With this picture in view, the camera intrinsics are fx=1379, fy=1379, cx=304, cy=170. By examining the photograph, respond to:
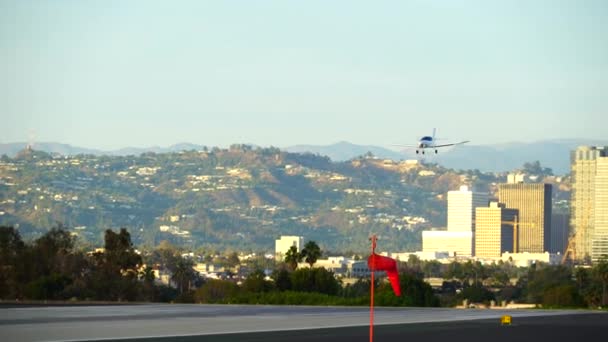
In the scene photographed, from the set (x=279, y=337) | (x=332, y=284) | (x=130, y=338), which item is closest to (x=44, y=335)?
(x=130, y=338)

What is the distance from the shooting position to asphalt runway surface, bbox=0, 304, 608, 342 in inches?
1624

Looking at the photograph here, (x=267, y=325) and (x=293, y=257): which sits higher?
(x=293, y=257)

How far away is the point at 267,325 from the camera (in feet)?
157

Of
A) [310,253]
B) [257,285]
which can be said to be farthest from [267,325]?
[310,253]

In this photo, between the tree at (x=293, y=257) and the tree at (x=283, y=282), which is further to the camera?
the tree at (x=293, y=257)

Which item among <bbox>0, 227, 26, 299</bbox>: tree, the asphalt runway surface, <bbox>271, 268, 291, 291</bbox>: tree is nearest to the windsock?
the asphalt runway surface

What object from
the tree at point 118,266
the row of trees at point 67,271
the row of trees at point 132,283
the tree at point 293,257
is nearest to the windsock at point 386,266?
the row of trees at point 132,283

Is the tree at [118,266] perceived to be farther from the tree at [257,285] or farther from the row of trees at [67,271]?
the tree at [257,285]

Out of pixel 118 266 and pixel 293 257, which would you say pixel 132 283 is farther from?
pixel 293 257

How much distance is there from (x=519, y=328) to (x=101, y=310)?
60.3 ft

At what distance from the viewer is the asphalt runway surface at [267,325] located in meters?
41.2

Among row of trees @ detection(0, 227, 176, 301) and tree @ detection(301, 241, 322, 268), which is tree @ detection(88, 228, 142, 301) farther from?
tree @ detection(301, 241, 322, 268)

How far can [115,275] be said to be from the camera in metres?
122

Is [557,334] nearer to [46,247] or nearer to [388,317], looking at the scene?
[388,317]
